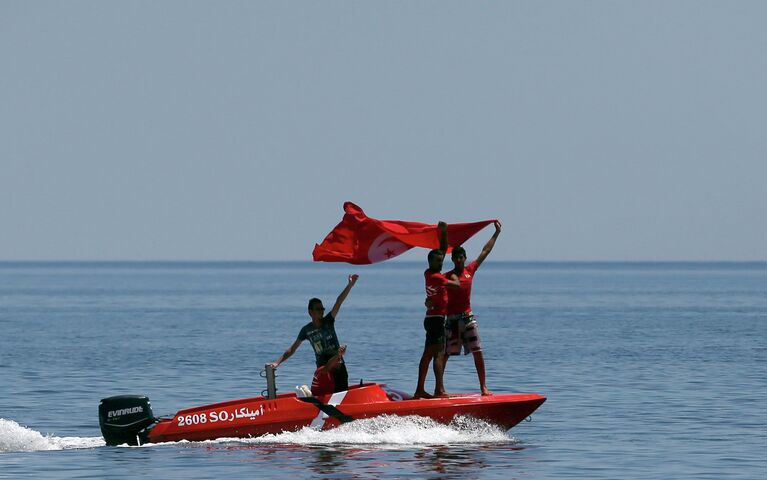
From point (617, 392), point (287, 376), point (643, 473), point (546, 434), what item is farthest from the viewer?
point (287, 376)

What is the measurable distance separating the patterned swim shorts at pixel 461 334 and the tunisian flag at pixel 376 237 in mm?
1585

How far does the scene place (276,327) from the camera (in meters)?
65.6

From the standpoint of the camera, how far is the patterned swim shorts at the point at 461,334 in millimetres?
21672

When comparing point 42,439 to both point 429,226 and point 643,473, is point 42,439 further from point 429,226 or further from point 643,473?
point 643,473

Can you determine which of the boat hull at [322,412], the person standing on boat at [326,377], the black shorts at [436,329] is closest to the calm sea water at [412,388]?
the boat hull at [322,412]

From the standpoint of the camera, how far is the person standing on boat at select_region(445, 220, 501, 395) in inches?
845

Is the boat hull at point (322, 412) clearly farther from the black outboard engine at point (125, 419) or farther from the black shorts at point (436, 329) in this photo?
the black shorts at point (436, 329)

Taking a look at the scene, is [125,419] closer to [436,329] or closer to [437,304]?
[436,329]

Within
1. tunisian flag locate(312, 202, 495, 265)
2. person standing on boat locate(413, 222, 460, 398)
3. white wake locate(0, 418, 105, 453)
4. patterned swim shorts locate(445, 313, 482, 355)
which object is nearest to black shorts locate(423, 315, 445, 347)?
person standing on boat locate(413, 222, 460, 398)

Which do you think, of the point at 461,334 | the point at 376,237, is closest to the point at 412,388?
the point at 376,237

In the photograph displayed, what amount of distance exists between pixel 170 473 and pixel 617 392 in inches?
562

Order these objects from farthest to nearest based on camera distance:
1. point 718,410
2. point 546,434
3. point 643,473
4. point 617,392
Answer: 1. point 617,392
2. point 718,410
3. point 546,434
4. point 643,473

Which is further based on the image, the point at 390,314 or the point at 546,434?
the point at 390,314

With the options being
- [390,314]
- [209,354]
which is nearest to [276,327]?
[390,314]
